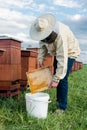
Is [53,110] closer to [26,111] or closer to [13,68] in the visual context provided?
[26,111]

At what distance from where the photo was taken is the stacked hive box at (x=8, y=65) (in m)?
6.95

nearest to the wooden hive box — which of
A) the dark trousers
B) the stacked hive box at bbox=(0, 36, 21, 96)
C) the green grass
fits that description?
the stacked hive box at bbox=(0, 36, 21, 96)

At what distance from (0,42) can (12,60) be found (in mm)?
448

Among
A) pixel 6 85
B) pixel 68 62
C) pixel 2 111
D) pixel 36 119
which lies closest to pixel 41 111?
pixel 36 119

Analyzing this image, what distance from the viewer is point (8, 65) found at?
7.09 meters

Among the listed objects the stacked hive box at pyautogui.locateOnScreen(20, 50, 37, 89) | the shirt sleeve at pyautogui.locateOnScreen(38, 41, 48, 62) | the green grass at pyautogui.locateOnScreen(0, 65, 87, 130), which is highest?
the shirt sleeve at pyautogui.locateOnScreen(38, 41, 48, 62)

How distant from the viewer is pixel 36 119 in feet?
18.1

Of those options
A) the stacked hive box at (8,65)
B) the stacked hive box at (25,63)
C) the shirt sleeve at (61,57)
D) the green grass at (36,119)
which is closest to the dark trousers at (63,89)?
the green grass at (36,119)

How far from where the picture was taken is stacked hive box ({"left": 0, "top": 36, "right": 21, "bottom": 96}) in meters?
6.95

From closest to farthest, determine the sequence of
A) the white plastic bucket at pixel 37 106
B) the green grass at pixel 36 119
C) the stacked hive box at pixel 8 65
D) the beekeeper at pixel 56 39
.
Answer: the green grass at pixel 36 119
the beekeeper at pixel 56 39
the white plastic bucket at pixel 37 106
the stacked hive box at pixel 8 65

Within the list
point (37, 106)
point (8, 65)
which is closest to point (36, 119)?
point (37, 106)

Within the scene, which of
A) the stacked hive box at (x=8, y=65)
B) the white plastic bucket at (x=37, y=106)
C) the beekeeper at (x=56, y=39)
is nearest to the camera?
the beekeeper at (x=56, y=39)

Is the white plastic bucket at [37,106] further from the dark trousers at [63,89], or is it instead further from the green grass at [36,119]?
the dark trousers at [63,89]

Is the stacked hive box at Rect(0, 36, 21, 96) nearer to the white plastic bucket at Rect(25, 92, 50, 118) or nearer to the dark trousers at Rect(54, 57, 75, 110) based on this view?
the dark trousers at Rect(54, 57, 75, 110)
